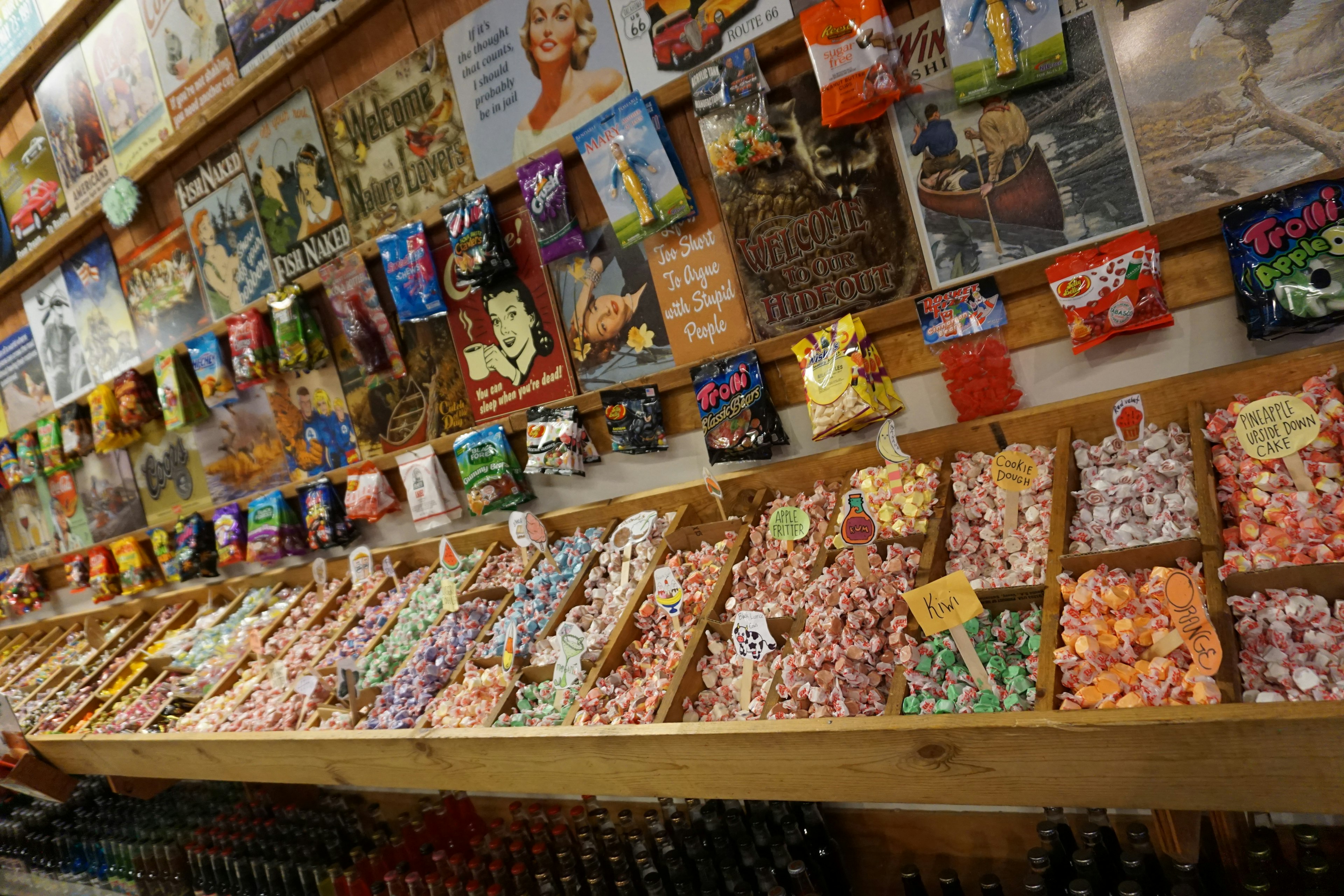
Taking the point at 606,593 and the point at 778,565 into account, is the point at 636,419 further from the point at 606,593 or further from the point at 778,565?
the point at 778,565

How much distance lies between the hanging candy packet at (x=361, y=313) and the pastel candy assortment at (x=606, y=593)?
54.9 inches

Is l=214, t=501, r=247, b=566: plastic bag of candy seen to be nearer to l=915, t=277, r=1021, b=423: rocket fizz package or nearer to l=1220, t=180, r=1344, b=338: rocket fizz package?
l=915, t=277, r=1021, b=423: rocket fizz package

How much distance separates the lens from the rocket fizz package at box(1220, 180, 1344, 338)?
1666 mm

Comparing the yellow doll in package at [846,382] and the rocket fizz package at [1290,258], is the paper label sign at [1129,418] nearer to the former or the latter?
the rocket fizz package at [1290,258]

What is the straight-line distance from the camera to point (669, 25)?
8.20 feet

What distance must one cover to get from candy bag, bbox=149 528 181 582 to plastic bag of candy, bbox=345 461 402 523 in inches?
60.2

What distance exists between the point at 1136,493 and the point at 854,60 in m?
1.24

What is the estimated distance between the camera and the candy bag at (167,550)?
4375 millimetres

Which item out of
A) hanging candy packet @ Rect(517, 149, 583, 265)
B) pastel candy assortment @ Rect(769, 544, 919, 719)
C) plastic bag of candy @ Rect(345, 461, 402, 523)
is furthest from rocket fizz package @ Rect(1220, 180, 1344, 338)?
plastic bag of candy @ Rect(345, 461, 402, 523)

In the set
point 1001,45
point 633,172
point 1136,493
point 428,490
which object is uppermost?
point 633,172

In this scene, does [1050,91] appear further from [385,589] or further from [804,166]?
[385,589]

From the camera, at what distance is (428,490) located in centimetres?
330

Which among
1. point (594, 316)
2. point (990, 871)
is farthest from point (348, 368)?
point (990, 871)

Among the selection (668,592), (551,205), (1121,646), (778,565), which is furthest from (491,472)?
(1121,646)
